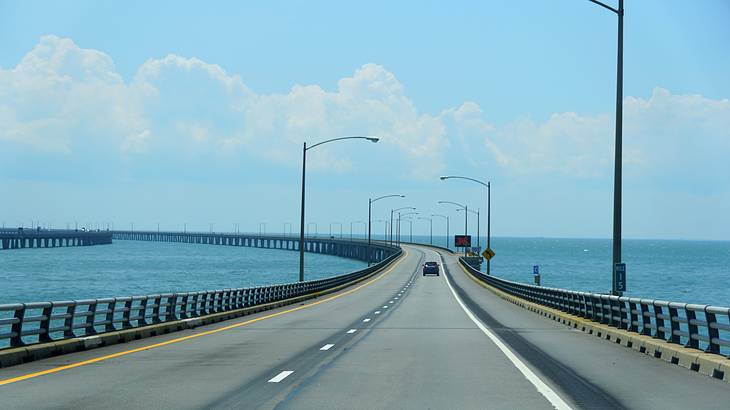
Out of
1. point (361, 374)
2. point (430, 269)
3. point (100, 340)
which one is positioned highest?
point (361, 374)

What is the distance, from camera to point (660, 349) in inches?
716

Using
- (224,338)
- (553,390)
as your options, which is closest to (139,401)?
(553,390)

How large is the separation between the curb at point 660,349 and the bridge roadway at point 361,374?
0.88 ft

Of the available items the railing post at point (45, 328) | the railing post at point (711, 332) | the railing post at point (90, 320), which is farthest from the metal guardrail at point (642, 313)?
the railing post at point (90, 320)

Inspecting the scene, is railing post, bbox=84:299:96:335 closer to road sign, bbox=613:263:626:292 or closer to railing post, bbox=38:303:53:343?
railing post, bbox=38:303:53:343

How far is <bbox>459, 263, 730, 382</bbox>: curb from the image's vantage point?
1491 centimetres

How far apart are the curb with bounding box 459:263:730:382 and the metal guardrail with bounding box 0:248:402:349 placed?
11.0m

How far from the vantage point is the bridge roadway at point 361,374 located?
11750mm

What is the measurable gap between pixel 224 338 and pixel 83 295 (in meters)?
70.9

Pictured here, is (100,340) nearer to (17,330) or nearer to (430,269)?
Result: (17,330)

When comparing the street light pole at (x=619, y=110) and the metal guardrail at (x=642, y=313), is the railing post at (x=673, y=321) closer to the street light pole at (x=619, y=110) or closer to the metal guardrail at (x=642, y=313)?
the metal guardrail at (x=642, y=313)

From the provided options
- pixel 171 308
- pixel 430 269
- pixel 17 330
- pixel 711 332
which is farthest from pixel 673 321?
pixel 430 269

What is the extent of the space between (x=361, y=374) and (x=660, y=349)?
262 inches

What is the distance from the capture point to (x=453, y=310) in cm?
3959
